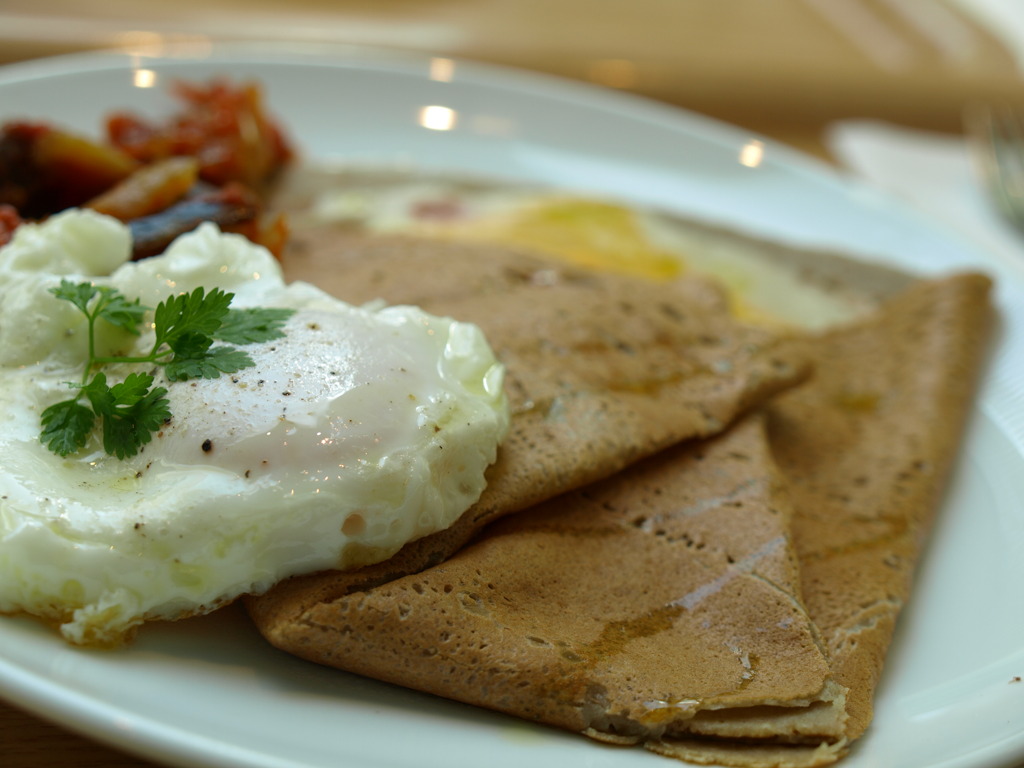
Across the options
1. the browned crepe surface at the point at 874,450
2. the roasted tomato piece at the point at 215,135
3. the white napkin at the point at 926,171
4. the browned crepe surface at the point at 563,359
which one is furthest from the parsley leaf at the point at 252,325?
the white napkin at the point at 926,171

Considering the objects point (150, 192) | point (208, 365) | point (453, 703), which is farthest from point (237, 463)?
point (150, 192)

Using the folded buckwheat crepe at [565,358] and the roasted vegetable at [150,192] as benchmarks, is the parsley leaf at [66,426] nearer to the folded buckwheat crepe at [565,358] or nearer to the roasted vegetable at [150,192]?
the folded buckwheat crepe at [565,358]

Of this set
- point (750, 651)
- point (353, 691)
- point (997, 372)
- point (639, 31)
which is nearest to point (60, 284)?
point (353, 691)

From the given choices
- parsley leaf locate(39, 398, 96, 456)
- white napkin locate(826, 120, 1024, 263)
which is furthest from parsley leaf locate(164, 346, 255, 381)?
white napkin locate(826, 120, 1024, 263)

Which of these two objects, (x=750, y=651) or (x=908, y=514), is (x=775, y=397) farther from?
(x=750, y=651)

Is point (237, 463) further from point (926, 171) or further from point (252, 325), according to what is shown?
point (926, 171)

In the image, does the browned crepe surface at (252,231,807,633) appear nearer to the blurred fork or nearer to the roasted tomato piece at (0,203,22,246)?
the roasted tomato piece at (0,203,22,246)
